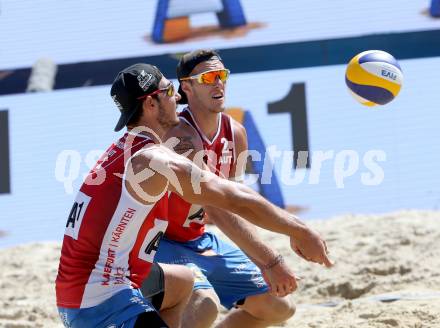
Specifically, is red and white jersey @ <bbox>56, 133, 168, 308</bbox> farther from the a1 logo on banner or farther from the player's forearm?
the a1 logo on banner

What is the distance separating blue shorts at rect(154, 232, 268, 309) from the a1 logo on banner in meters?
3.82

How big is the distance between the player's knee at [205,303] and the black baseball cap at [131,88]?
1.04 meters

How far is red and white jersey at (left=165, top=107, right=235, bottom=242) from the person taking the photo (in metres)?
4.44

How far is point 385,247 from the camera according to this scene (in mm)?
6645

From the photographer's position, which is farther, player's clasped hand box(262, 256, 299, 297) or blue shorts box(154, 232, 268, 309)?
blue shorts box(154, 232, 268, 309)

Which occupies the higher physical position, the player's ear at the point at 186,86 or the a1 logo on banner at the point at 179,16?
the player's ear at the point at 186,86

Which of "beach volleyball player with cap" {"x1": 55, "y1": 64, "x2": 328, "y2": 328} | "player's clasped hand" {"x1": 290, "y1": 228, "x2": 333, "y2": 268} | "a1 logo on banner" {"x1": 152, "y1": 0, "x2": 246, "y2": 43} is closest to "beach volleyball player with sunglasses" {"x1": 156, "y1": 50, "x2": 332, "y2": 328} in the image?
"beach volleyball player with cap" {"x1": 55, "y1": 64, "x2": 328, "y2": 328}

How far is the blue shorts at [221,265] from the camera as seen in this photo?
4426mm

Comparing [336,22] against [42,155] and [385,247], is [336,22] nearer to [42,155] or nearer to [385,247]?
[385,247]

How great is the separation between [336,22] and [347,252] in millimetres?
2397

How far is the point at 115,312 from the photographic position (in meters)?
3.32

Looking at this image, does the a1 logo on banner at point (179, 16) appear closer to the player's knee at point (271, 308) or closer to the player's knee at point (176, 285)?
the player's knee at point (271, 308)

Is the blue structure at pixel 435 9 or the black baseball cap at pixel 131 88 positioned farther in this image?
the blue structure at pixel 435 9

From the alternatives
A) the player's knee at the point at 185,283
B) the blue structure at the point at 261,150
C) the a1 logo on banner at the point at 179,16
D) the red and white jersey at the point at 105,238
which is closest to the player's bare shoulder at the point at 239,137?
the player's knee at the point at 185,283
